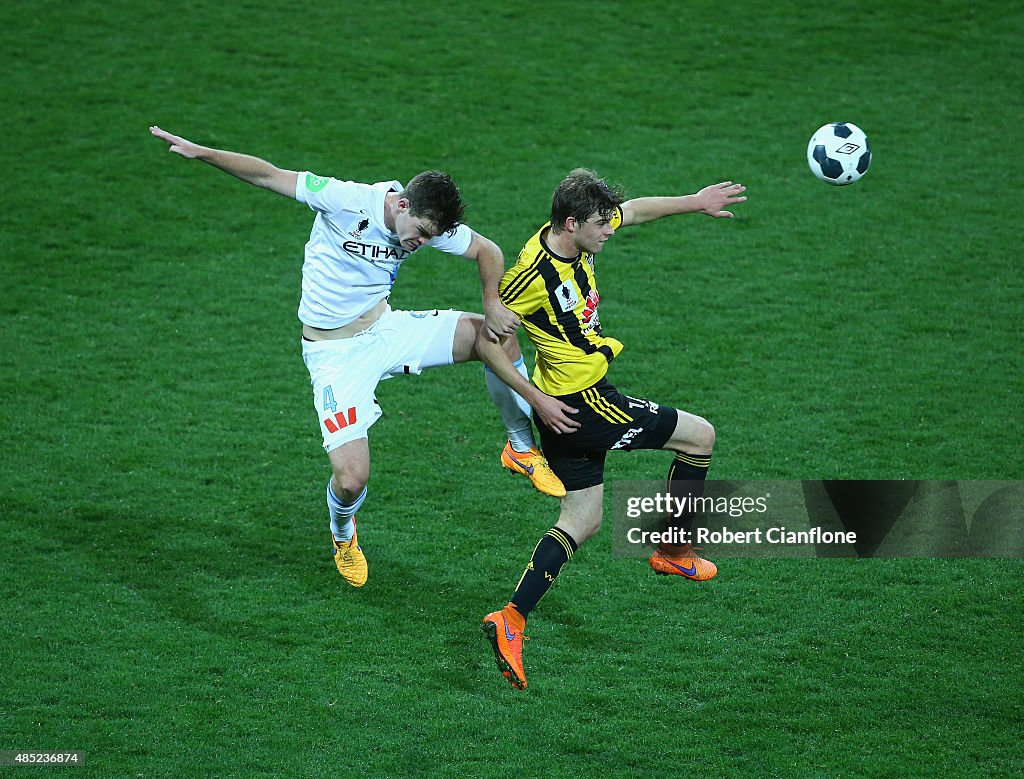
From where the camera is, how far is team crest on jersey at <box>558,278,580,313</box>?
5883mm

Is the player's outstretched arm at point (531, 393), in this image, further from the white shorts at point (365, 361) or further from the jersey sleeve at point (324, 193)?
the jersey sleeve at point (324, 193)

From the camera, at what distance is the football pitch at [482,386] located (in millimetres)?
5930

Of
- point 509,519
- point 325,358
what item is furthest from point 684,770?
point 325,358

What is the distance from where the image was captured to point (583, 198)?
5.64 m

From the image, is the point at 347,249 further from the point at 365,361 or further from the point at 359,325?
the point at 365,361

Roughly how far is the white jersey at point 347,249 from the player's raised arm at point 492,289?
0.20 ft

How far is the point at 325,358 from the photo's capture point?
6.60m

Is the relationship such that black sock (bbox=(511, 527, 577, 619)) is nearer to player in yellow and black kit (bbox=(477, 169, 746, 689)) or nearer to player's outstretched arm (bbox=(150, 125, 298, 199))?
player in yellow and black kit (bbox=(477, 169, 746, 689))

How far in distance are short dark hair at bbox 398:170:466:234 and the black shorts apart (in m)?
1.05

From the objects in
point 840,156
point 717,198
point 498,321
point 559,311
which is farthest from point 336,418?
point 840,156

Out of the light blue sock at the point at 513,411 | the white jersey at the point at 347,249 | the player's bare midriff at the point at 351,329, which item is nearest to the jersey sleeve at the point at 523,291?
the white jersey at the point at 347,249

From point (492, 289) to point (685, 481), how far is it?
1461 mm

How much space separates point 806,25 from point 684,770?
11135mm

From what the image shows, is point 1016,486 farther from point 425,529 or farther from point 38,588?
point 38,588
